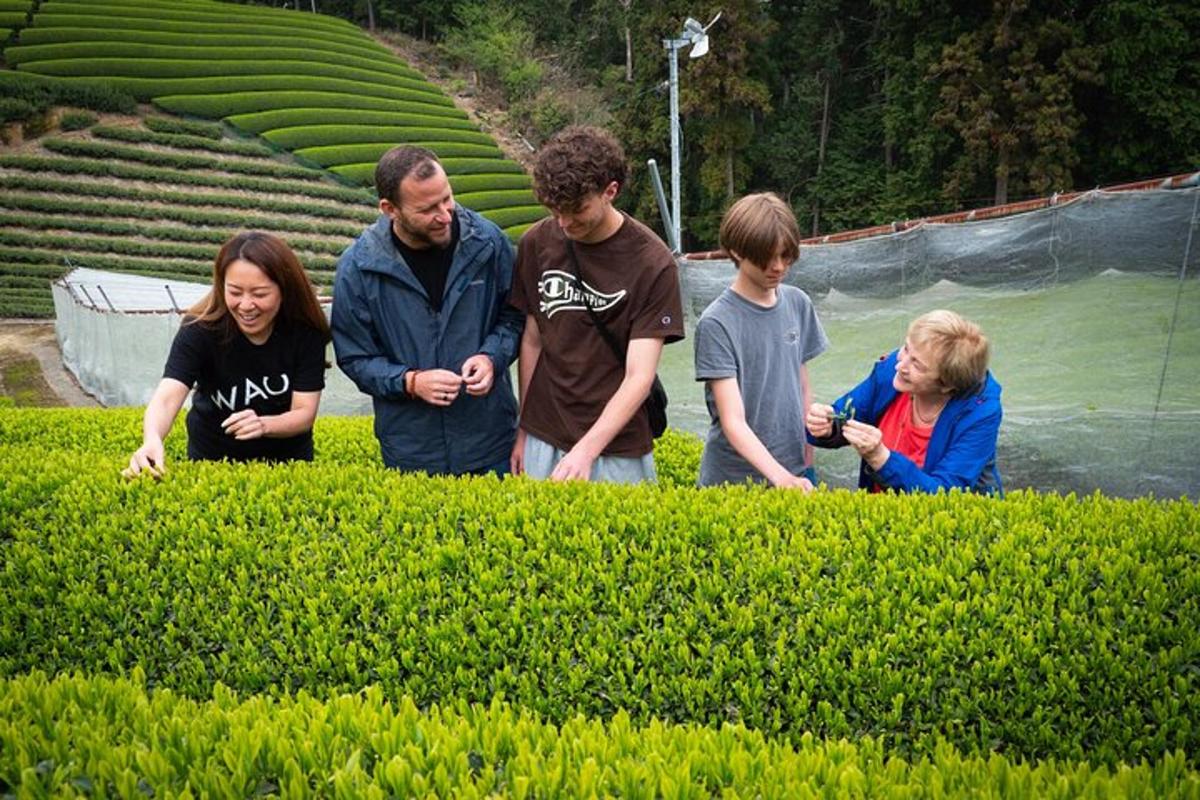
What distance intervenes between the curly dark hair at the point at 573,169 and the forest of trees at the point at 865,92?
48.6 feet

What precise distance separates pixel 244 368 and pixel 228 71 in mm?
42666

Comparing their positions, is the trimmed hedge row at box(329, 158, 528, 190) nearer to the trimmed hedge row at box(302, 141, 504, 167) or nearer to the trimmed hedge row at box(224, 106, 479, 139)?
the trimmed hedge row at box(302, 141, 504, 167)

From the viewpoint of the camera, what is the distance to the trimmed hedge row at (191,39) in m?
38.2

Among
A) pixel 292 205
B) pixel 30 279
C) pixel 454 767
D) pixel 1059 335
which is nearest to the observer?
pixel 454 767

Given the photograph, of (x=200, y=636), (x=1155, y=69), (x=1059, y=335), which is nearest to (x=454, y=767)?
(x=200, y=636)

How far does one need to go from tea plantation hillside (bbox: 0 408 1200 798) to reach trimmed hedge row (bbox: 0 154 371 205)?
32.4 metres

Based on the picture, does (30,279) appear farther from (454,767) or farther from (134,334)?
(454,767)

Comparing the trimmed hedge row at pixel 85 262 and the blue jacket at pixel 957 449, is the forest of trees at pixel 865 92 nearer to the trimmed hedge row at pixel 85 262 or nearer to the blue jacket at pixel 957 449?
the blue jacket at pixel 957 449

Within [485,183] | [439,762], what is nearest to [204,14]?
[485,183]

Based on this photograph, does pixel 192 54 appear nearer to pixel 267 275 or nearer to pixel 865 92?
pixel 865 92

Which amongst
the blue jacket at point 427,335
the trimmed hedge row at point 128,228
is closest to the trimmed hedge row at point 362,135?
the trimmed hedge row at point 128,228

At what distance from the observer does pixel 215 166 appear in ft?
110

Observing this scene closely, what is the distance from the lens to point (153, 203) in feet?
102

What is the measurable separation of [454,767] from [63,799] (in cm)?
67
